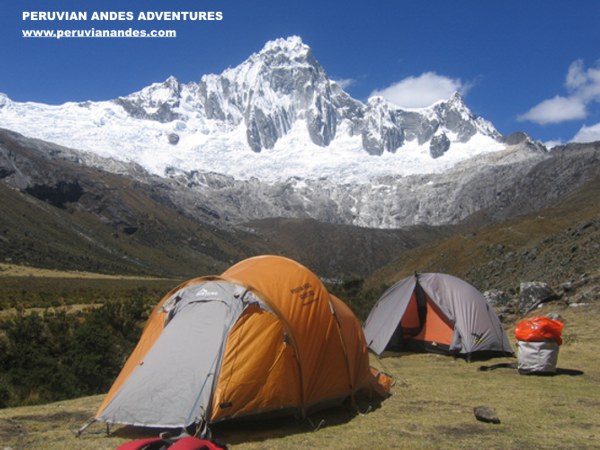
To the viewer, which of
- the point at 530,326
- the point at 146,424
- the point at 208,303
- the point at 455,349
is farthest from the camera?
the point at 455,349

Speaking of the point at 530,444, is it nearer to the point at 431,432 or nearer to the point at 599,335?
the point at 431,432

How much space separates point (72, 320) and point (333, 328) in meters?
22.2

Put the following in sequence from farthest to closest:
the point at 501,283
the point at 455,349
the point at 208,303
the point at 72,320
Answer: the point at 501,283
the point at 72,320
the point at 455,349
the point at 208,303

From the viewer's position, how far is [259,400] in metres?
10.6

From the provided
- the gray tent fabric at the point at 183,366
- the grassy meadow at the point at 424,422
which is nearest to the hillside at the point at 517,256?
the grassy meadow at the point at 424,422

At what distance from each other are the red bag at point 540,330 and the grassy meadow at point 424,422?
1.02 metres

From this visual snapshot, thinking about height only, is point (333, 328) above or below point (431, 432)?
above

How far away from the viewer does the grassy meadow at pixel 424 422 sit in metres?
9.57

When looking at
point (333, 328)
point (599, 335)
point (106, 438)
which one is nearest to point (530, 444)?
point (333, 328)

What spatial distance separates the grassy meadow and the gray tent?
10.2 feet

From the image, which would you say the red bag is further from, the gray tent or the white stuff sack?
the gray tent

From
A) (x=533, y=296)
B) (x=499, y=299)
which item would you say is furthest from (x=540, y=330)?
(x=499, y=299)

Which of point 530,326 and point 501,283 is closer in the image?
point 530,326

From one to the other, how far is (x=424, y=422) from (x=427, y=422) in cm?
6
